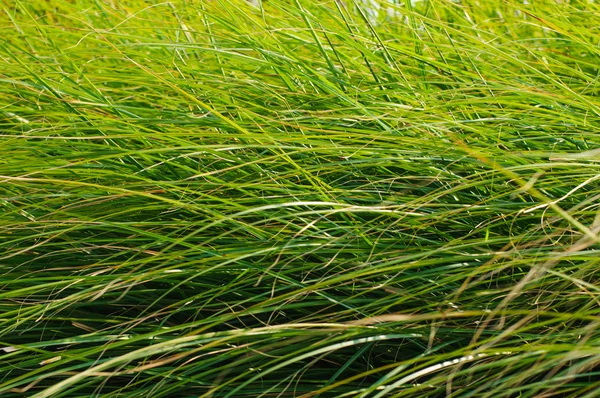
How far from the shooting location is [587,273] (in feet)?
4.28

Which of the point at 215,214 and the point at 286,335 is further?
the point at 215,214

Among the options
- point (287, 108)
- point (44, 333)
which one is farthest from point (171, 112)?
point (44, 333)

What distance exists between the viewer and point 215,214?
4.53 ft

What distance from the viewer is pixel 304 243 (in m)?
1.35

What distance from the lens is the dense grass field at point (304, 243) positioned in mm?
1256

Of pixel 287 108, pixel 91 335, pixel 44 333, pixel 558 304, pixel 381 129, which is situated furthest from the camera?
pixel 287 108

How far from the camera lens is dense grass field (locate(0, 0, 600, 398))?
1256mm

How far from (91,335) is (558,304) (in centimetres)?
76

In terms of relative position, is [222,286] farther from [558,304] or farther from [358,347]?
[558,304]

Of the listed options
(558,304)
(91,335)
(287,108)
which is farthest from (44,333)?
(558,304)

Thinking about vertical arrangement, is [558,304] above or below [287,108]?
below

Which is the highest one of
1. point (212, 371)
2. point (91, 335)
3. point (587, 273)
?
point (91, 335)

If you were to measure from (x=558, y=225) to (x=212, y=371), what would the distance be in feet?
2.09

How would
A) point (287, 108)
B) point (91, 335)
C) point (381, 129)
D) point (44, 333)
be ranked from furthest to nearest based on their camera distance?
point (287, 108)
point (381, 129)
point (44, 333)
point (91, 335)
